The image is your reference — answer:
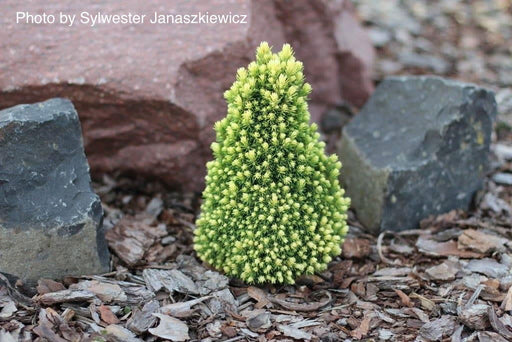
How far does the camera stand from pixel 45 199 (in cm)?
347

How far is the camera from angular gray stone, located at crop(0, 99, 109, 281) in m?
3.40

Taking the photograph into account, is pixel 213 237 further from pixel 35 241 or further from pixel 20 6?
pixel 20 6

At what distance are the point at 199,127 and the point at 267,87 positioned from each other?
125 cm

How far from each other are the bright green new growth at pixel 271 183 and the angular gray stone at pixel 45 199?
2.29 feet

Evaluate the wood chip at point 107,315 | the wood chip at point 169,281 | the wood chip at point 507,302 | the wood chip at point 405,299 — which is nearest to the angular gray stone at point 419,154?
the wood chip at point 405,299

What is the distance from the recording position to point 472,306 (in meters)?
3.48

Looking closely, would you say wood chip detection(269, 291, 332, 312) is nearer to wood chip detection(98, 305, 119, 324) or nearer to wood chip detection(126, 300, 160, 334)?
wood chip detection(126, 300, 160, 334)

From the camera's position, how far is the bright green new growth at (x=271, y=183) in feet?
11.0

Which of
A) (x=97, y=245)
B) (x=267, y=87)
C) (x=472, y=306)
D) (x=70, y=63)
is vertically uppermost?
(x=70, y=63)

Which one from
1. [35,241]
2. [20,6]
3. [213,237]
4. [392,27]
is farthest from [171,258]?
[392,27]

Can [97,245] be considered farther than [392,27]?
No

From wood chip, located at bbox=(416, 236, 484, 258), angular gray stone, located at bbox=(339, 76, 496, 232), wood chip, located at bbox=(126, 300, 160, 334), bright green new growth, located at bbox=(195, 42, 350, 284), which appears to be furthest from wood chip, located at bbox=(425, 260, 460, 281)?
wood chip, located at bbox=(126, 300, 160, 334)

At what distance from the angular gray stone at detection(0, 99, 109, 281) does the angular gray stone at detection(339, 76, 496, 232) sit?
188cm

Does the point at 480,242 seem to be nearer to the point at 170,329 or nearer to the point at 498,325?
the point at 498,325
